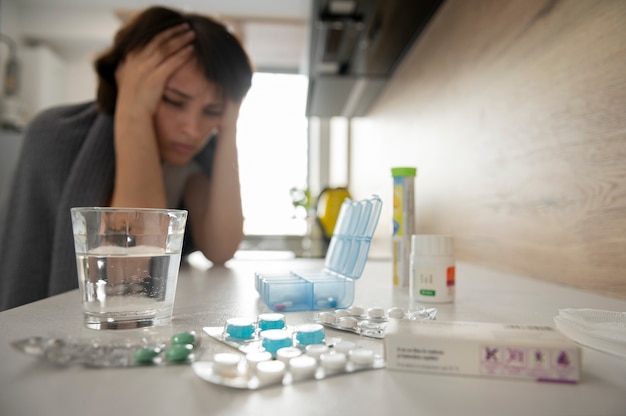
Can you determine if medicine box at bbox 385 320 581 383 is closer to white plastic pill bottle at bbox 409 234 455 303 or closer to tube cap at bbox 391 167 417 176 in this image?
white plastic pill bottle at bbox 409 234 455 303

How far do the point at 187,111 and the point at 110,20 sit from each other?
2.08 metres

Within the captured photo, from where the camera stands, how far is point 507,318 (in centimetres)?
44

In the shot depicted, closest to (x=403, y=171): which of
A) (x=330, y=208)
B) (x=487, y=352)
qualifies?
(x=487, y=352)

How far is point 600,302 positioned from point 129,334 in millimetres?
515

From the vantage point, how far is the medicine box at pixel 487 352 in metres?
0.27

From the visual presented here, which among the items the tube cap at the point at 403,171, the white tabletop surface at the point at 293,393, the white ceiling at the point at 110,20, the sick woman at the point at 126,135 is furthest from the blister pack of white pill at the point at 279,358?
the white ceiling at the point at 110,20

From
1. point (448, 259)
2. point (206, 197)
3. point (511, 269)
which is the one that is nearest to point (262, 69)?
point (206, 197)

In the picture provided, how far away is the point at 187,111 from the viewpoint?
0.97 meters

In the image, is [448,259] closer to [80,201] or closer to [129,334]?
[129,334]

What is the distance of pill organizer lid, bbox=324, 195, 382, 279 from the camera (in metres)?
0.51

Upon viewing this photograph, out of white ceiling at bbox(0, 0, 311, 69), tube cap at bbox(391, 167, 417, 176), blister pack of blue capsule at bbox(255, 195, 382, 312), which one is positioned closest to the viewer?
blister pack of blue capsule at bbox(255, 195, 382, 312)

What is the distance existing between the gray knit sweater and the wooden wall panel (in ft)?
2.53

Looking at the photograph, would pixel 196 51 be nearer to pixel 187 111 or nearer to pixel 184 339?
pixel 187 111

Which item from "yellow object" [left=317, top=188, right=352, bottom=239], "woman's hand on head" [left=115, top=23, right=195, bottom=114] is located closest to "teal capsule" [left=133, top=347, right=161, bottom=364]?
"woman's hand on head" [left=115, top=23, right=195, bottom=114]
